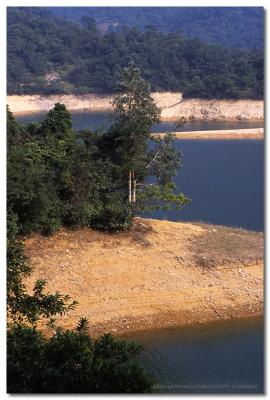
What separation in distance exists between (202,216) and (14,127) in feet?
17.9

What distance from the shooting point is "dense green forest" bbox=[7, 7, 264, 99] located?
37156mm

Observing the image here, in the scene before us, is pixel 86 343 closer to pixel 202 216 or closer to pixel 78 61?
pixel 202 216

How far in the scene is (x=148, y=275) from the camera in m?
9.13

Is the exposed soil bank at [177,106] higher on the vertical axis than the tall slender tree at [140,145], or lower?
higher

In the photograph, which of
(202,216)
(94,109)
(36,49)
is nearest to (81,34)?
(36,49)

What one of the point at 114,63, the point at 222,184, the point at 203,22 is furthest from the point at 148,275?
the point at 203,22

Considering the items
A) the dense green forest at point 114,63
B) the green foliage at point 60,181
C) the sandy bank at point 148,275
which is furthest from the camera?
the dense green forest at point 114,63

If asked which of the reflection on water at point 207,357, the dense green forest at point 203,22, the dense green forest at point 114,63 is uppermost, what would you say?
the dense green forest at point 203,22

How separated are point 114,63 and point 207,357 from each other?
3456 centimetres

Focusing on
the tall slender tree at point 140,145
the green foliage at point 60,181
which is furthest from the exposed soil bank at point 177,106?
the green foliage at point 60,181

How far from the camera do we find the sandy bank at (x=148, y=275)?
849cm

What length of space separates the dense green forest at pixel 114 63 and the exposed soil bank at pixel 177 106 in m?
0.44

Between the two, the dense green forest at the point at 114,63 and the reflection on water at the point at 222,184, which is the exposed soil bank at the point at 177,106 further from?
the reflection on water at the point at 222,184

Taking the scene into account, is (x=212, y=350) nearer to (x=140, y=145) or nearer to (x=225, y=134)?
(x=140, y=145)
